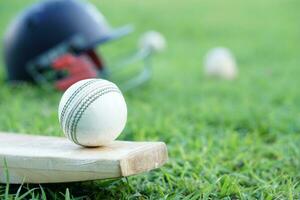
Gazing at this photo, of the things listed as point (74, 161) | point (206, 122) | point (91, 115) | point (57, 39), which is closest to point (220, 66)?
point (57, 39)

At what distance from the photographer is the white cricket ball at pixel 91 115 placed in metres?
1.91

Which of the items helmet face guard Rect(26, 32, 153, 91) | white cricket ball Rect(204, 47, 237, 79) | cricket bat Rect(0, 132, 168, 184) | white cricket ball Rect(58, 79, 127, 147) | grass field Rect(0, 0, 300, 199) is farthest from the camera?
white cricket ball Rect(204, 47, 237, 79)

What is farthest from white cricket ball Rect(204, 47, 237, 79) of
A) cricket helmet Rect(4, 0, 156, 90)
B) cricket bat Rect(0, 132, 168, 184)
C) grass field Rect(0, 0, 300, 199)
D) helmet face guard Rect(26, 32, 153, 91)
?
cricket bat Rect(0, 132, 168, 184)

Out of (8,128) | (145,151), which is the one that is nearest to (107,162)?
(145,151)

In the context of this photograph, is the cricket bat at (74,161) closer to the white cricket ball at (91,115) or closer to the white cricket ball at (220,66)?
the white cricket ball at (91,115)

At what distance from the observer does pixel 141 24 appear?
9641mm

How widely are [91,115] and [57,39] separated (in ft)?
9.10

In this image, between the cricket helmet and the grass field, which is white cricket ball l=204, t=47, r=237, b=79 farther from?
the cricket helmet

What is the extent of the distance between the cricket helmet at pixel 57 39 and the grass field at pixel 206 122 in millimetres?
203

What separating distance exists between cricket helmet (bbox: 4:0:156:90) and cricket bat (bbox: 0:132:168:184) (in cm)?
253

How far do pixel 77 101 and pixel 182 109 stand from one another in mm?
2047

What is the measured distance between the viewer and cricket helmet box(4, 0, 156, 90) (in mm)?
Answer: 4508

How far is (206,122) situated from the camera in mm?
3557

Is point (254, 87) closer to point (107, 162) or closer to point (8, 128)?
point (8, 128)
